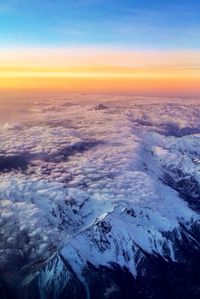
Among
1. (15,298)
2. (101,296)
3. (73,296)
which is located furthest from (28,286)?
(101,296)

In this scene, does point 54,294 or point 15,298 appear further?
point 54,294

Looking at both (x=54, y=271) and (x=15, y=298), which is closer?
(x=15, y=298)

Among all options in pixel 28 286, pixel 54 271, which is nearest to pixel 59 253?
pixel 54 271

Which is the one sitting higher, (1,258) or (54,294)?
(1,258)

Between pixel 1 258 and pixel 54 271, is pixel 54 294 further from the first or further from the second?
pixel 1 258

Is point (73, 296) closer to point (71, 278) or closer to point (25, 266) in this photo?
point (71, 278)

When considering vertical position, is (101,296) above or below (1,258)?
below

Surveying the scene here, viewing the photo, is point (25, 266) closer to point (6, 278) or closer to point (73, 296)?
point (6, 278)
